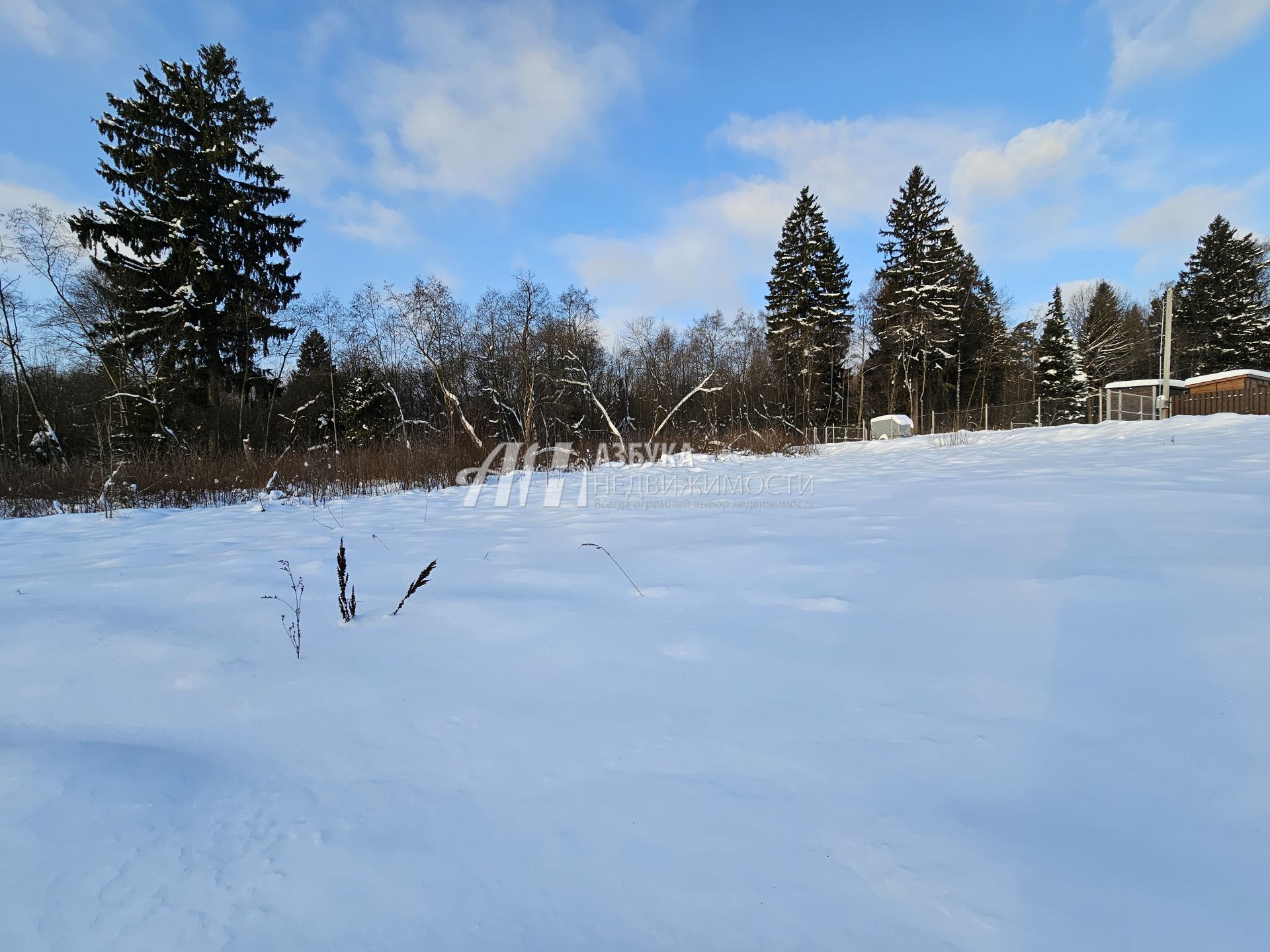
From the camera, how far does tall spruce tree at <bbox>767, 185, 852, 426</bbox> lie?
28.5m

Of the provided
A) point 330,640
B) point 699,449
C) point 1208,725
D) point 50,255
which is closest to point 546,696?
point 330,640

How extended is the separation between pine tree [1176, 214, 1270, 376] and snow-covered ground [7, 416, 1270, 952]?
37.8 meters

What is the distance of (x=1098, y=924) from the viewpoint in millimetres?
884

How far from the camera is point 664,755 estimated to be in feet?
Answer: 4.52

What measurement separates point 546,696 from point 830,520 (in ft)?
10.6

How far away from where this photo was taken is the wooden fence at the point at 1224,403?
51.2ft

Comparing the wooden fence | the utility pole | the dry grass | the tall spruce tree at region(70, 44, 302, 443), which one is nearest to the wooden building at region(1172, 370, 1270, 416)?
the wooden fence

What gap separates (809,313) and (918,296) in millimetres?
5551

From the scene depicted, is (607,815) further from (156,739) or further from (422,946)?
(156,739)

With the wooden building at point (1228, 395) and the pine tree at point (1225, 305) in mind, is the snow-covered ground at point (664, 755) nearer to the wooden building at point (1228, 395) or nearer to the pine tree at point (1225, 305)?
the wooden building at point (1228, 395)

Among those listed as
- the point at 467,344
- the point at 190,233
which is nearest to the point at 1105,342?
the point at 467,344

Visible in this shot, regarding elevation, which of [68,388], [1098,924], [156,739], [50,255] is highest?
[50,255]

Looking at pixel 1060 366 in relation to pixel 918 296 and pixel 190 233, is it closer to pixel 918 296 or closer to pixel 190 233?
pixel 918 296

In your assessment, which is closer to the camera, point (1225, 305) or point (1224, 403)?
point (1224, 403)
